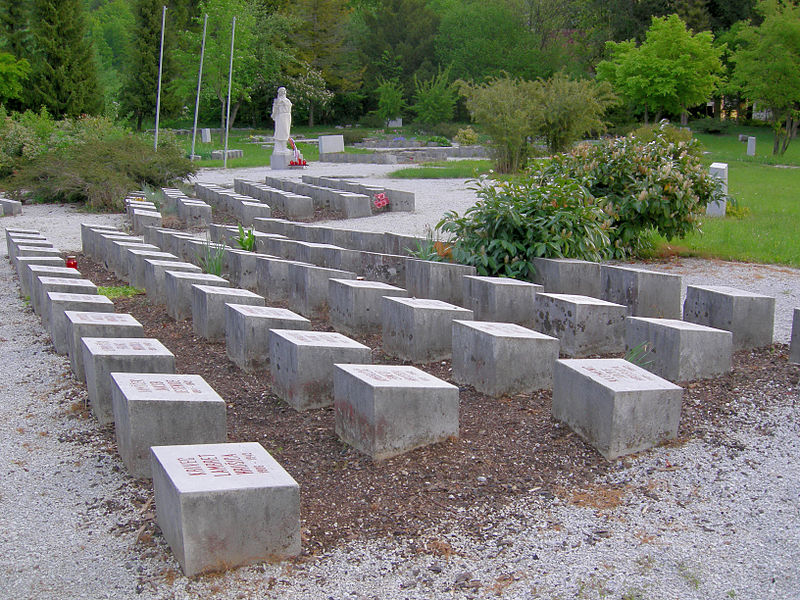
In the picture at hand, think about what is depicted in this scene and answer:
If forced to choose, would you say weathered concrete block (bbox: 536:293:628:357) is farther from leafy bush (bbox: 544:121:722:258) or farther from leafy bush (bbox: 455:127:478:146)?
leafy bush (bbox: 455:127:478:146)

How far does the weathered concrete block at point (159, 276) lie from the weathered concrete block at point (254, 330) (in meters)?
2.17

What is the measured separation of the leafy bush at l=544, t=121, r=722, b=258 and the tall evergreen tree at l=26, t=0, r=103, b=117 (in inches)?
1335

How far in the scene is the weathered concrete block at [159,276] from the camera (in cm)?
760

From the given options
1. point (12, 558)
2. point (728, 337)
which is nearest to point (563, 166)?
point (728, 337)

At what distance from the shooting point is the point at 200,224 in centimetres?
1326

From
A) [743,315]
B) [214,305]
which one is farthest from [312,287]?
[743,315]

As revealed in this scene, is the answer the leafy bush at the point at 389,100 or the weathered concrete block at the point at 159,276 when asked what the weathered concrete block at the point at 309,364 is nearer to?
the weathered concrete block at the point at 159,276

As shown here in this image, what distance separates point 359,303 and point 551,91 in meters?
17.8

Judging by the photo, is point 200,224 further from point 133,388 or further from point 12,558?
point 12,558

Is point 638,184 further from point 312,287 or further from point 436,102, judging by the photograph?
point 436,102

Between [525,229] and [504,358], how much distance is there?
2958 mm

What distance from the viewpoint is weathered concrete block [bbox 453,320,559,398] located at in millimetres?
4844

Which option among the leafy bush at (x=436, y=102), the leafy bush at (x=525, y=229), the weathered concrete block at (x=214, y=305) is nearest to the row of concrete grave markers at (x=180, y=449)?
the weathered concrete block at (x=214, y=305)

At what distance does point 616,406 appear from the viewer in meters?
3.98
